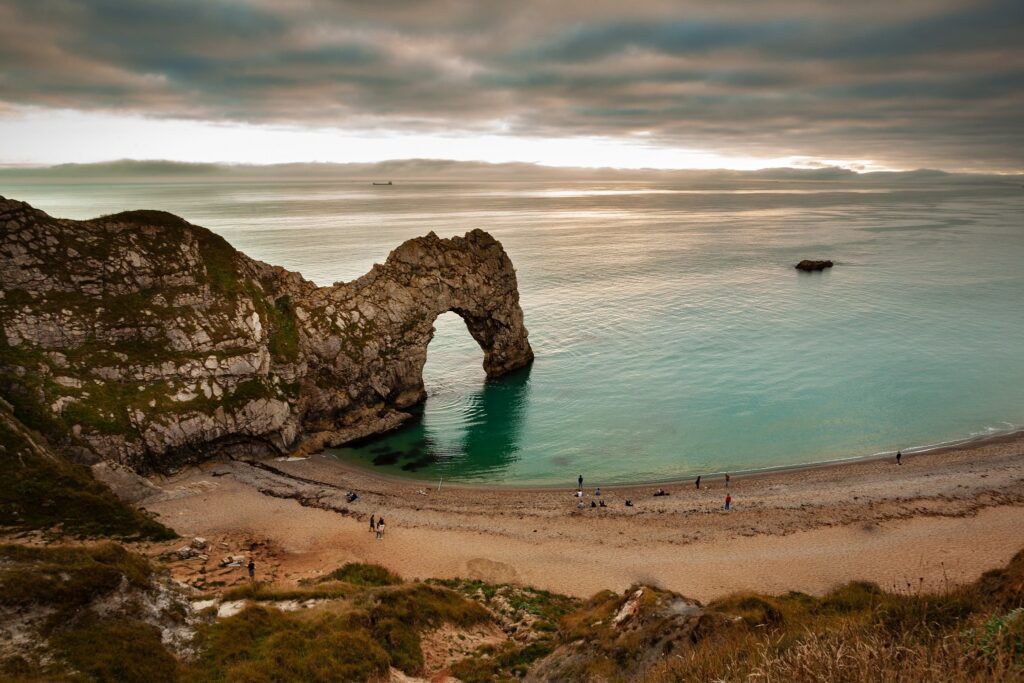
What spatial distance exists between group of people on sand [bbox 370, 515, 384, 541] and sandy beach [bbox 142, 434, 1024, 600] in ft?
1.55

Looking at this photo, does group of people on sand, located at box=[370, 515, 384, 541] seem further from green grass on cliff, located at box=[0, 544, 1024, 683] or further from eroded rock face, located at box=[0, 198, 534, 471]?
eroded rock face, located at box=[0, 198, 534, 471]

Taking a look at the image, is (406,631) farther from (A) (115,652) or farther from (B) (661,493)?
(B) (661,493)

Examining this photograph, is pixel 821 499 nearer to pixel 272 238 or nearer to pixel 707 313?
pixel 707 313

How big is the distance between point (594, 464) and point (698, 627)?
102ft

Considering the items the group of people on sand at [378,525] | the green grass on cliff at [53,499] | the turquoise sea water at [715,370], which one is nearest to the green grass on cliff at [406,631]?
the group of people on sand at [378,525]

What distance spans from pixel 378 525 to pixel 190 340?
21.1 metres

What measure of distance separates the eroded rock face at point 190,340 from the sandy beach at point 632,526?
418 cm

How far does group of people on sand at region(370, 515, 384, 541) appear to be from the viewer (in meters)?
34.6

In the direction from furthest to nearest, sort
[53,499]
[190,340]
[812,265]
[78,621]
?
[812,265] → [190,340] → [53,499] → [78,621]

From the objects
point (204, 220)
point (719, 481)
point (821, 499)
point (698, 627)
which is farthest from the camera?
point (204, 220)

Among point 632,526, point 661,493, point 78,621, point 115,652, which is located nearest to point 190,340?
point 78,621

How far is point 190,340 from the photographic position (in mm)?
42312

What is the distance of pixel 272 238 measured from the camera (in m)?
154

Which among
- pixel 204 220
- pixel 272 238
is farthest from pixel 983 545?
pixel 204 220
